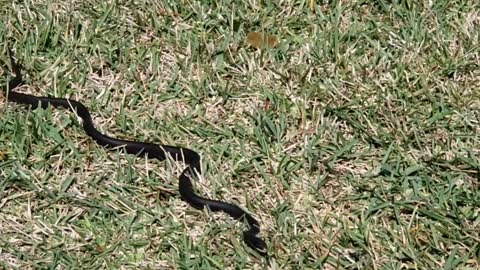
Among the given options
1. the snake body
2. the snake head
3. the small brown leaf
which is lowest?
the snake body

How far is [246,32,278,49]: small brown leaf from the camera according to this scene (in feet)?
15.2

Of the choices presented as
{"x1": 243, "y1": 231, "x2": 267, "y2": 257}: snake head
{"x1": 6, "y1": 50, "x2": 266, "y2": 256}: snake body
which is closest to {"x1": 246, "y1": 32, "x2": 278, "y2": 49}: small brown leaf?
{"x1": 6, "y1": 50, "x2": 266, "y2": 256}: snake body

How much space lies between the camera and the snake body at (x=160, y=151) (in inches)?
143

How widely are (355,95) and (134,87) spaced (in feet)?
3.08

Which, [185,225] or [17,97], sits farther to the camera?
[17,97]

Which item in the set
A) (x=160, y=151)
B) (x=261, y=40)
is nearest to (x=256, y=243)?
(x=160, y=151)

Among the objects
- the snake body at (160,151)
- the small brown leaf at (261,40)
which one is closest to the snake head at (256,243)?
the snake body at (160,151)

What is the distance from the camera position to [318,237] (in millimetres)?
3580

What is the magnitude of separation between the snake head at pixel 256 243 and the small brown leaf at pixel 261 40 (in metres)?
1.31

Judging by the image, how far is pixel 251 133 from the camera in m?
4.13

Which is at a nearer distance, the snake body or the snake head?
the snake head

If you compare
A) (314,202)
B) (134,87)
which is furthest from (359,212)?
(134,87)

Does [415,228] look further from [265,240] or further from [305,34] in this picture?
[305,34]

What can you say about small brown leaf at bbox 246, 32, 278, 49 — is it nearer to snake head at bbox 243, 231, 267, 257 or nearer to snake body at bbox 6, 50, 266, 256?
snake body at bbox 6, 50, 266, 256
